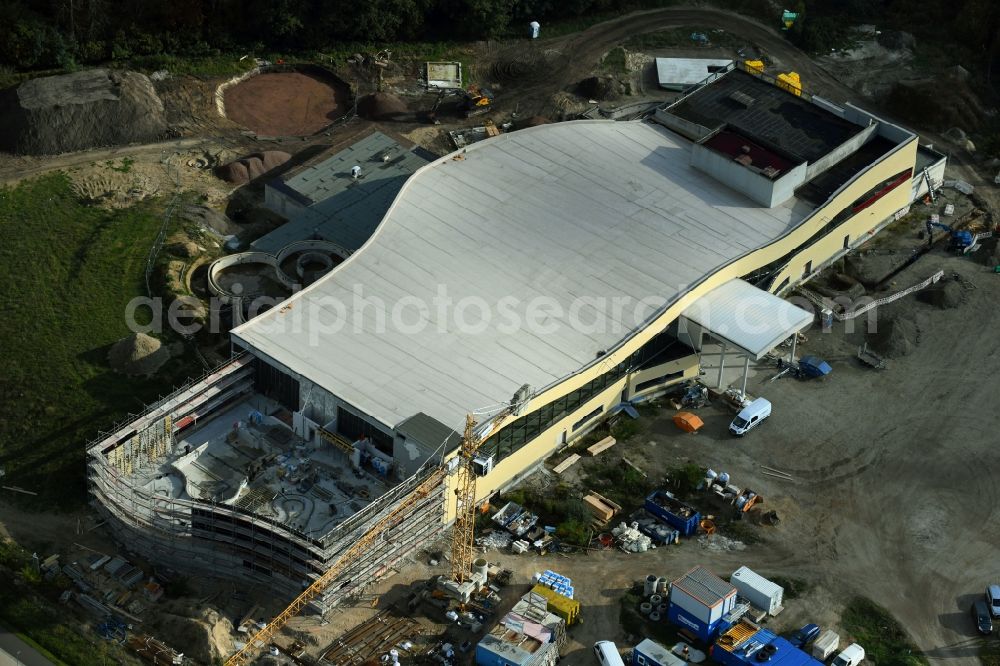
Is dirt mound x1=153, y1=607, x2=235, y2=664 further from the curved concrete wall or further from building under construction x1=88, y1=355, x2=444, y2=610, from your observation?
the curved concrete wall

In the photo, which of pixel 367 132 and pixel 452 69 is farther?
pixel 452 69

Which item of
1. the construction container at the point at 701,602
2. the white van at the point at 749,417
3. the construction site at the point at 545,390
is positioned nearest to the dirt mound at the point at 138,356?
the construction site at the point at 545,390

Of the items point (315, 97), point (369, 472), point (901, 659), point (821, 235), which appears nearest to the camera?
point (901, 659)

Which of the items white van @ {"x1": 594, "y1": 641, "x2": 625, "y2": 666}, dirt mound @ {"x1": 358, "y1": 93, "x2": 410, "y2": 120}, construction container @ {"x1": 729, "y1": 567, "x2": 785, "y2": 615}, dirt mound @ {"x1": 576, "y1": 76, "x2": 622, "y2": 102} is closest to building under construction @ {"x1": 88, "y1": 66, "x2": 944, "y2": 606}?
dirt mound @ {"x1": 358, "y1": 93, "x2": 410, "y2": 120}

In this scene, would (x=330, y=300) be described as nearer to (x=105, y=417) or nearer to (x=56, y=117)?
(x=105, y=417)

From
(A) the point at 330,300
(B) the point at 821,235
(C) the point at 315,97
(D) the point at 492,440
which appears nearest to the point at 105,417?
(A) the point at 330,300

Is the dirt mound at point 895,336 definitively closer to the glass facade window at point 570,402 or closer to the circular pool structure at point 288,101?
the glass facade window at point 570,402

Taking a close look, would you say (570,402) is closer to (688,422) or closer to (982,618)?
(688,422)
